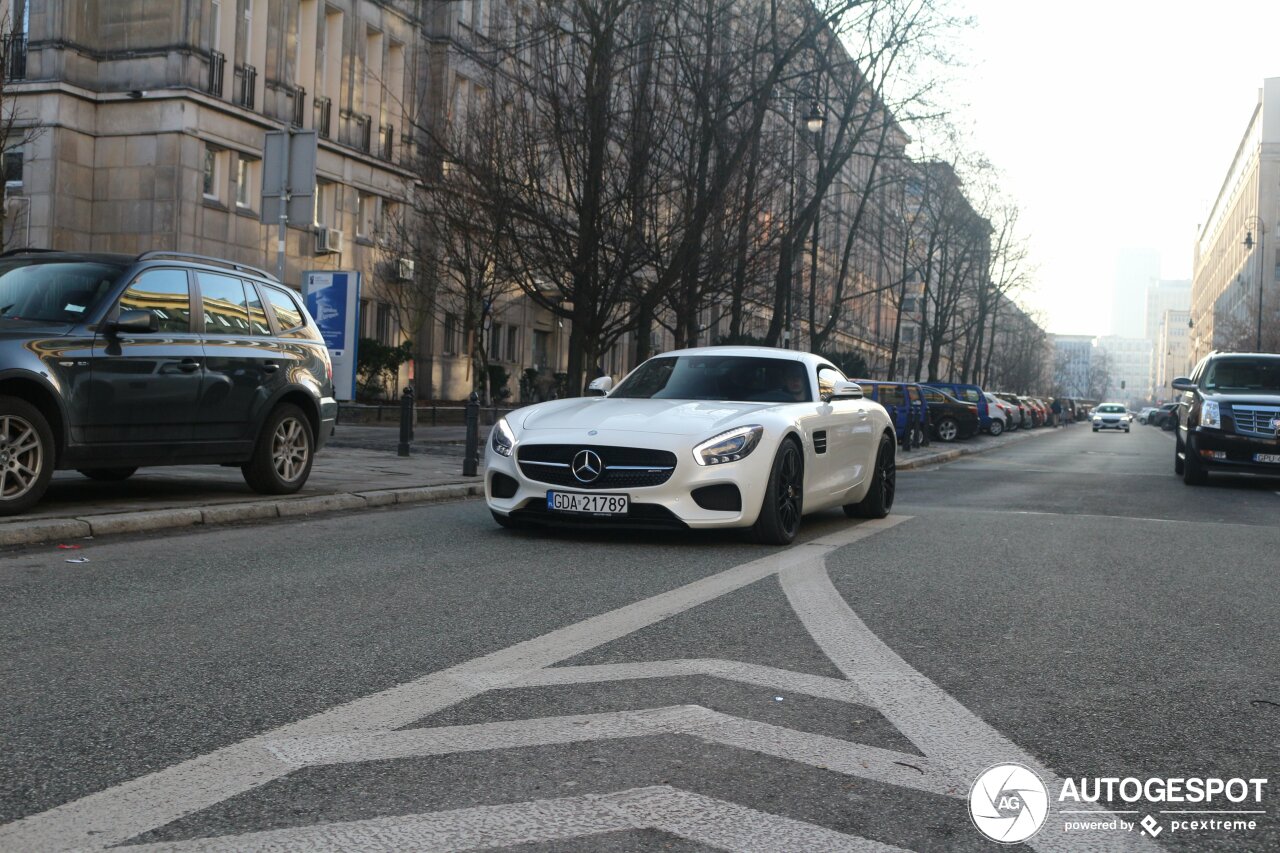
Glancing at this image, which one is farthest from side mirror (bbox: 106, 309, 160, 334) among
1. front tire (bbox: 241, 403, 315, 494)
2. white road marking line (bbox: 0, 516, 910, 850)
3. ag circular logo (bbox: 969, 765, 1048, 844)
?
ag circular logo (bbox: 969, 765, 1048, 844)

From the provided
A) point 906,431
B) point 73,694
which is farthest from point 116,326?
point 906,431

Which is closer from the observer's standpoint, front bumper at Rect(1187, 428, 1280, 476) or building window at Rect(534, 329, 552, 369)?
front bumper at Rect(1187, 428, 1280, 476)

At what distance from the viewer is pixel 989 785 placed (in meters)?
3.45

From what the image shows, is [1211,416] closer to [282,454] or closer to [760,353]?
[760,353]

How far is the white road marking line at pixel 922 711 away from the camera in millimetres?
3479

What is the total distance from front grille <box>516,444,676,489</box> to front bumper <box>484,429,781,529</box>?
0.03 meters

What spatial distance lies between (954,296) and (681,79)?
47868mm

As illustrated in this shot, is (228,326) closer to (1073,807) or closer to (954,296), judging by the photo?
(1073,807)

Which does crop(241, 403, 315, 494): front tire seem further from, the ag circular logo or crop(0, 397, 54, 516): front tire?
the ag circular logo

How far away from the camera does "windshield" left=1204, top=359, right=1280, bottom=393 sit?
746 inches

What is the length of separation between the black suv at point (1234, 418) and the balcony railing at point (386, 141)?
26.8m

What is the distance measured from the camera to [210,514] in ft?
31.0

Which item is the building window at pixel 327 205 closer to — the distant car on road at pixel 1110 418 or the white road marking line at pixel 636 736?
the white road marking line at pixel 636 736

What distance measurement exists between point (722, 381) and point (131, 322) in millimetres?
4312
